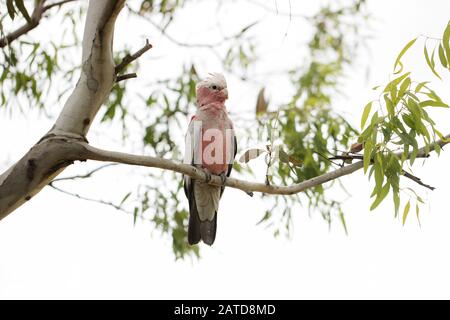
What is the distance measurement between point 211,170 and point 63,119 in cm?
95

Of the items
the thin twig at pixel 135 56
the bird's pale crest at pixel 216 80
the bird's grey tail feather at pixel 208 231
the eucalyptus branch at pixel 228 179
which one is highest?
the bird's pale crest at pixel 216 80

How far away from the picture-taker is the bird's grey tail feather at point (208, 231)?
9.95 ft

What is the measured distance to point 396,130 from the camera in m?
2.21

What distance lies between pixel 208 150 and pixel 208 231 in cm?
37

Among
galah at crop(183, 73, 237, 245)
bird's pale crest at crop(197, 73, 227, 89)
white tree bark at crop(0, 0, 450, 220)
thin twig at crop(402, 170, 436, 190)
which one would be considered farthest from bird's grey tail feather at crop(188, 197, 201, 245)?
thin twig at crop(402, 170, 436, 190)

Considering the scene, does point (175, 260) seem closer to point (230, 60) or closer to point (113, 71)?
point (230, 60)

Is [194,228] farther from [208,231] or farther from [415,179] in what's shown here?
[415,179]

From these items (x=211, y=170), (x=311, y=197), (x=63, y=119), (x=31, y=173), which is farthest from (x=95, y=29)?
(x=311, y=197)

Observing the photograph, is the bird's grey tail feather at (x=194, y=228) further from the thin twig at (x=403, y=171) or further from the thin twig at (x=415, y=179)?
the thin twig at (x=415, y=179)

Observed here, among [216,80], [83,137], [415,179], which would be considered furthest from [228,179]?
[216,80]

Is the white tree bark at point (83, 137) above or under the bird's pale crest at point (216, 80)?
under

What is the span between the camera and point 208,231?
304 cm

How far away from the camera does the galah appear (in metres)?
2.95

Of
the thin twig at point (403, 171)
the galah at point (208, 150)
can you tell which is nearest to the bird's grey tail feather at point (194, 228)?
the galah at point (208, 150)
